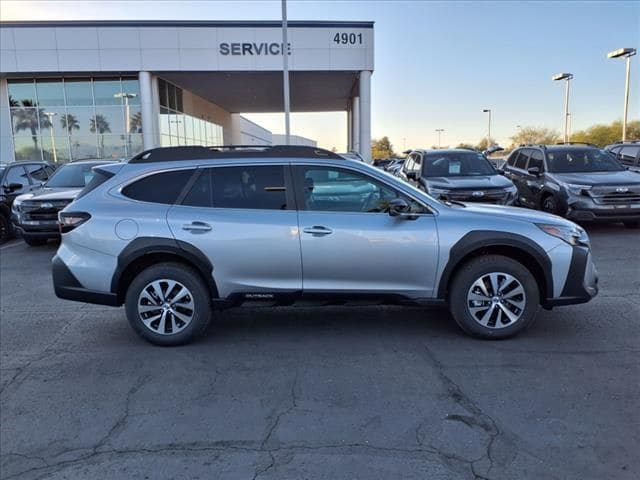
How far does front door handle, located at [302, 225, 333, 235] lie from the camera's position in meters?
4.46

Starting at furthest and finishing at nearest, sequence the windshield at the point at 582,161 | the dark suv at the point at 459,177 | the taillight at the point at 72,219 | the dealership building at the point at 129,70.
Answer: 1. the dealership building at the point at 129,70
2. the windshield at the point at 582,161
3. the dark suv at the point at 459,177
4. the taillight at the point at 72,219

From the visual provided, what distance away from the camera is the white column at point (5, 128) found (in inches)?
1053

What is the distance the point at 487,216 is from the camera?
4586 mm

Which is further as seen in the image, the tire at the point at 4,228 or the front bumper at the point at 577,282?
the tire at the point at 4,228

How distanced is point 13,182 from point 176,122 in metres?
20.9

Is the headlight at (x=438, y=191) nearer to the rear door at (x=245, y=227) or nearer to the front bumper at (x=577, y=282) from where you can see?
the front bumper at (x=577, y=282)

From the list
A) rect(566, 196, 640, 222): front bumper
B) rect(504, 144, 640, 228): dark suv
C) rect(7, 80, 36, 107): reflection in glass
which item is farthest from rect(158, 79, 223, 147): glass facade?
rect(566, 196, 640, 222): front bumper

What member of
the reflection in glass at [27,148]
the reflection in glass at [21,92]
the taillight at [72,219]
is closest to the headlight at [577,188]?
the taillight at [72,219]

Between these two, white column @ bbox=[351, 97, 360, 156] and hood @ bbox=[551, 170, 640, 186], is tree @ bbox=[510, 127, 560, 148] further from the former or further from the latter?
hood @ bbox=[551, 170, 640, 186]

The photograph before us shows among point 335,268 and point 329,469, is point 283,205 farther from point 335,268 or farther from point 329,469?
point 329,469

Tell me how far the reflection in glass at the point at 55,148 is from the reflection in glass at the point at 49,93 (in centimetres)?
179

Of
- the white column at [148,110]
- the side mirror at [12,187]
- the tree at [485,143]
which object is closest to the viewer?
the side mirror at [12,187]

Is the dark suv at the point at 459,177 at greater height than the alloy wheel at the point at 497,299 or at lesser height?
→ greater

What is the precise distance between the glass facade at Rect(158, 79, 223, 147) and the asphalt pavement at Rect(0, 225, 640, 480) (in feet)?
83.1
